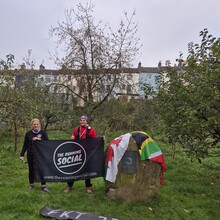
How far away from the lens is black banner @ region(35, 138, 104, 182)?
Answer: 6613 millimetres

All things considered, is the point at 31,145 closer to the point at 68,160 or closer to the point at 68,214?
the point at 68,160

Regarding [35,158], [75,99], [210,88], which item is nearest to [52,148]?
[35,158]

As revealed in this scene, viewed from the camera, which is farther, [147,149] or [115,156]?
[115,156]

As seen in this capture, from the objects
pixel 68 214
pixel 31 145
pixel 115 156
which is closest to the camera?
pixel 68 214

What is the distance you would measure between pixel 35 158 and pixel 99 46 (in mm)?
9491

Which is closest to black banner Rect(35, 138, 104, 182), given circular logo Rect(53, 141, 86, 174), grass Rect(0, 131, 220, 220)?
circular logo Rect(53, 141, 86, 174)

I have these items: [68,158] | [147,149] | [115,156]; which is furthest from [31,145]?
[147,149]

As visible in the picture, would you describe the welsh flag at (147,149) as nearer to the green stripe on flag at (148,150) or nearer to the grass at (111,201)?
the green stripe on flag at (148,150)

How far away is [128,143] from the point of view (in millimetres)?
6297

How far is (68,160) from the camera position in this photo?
6.70 meters

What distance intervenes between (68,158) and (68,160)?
0.05m

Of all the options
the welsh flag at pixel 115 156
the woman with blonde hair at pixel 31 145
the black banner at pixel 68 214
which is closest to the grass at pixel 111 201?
the black banner at pixel 68 214

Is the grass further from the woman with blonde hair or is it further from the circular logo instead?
the circular logo

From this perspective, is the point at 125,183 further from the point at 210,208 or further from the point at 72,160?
the point at 210,208
